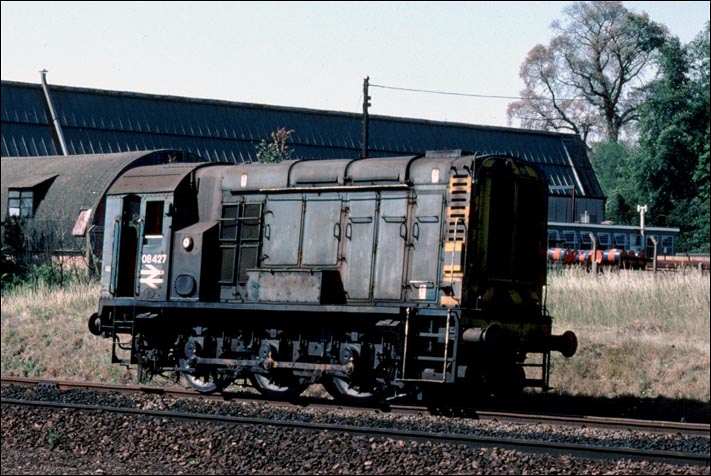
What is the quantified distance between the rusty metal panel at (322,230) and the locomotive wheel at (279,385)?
1.82 m

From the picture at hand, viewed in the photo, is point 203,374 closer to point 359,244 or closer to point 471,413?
point 359,244

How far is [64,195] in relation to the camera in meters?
37.1

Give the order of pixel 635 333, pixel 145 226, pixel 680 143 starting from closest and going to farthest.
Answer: pixel 145 226 → pixel 635 333 → pixel 680 143

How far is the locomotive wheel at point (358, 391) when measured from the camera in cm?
1527

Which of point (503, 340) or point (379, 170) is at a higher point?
point (379, 170)

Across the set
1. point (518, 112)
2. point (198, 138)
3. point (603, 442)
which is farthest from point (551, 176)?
point (603, 442)

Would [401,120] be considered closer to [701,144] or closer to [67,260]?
[701,144]

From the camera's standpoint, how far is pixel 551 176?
189ft

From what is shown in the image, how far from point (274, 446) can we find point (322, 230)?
16.4ft

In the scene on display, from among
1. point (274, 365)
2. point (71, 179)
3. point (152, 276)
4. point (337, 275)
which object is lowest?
point (274, 365)

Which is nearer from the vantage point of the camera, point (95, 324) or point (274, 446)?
point (274, 446)

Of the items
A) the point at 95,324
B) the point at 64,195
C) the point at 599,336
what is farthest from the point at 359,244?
the point at 64,195

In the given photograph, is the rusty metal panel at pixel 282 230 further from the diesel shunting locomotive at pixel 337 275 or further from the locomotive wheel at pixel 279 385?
the locomotive wheel at pixel 279 385

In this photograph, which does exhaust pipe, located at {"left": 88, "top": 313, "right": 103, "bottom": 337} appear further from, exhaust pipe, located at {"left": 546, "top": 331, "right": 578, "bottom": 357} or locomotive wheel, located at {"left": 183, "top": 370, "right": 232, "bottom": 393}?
exhaust pipe, located at {"left": 546, "top": 331, "right": 578, "bottom": 357}
